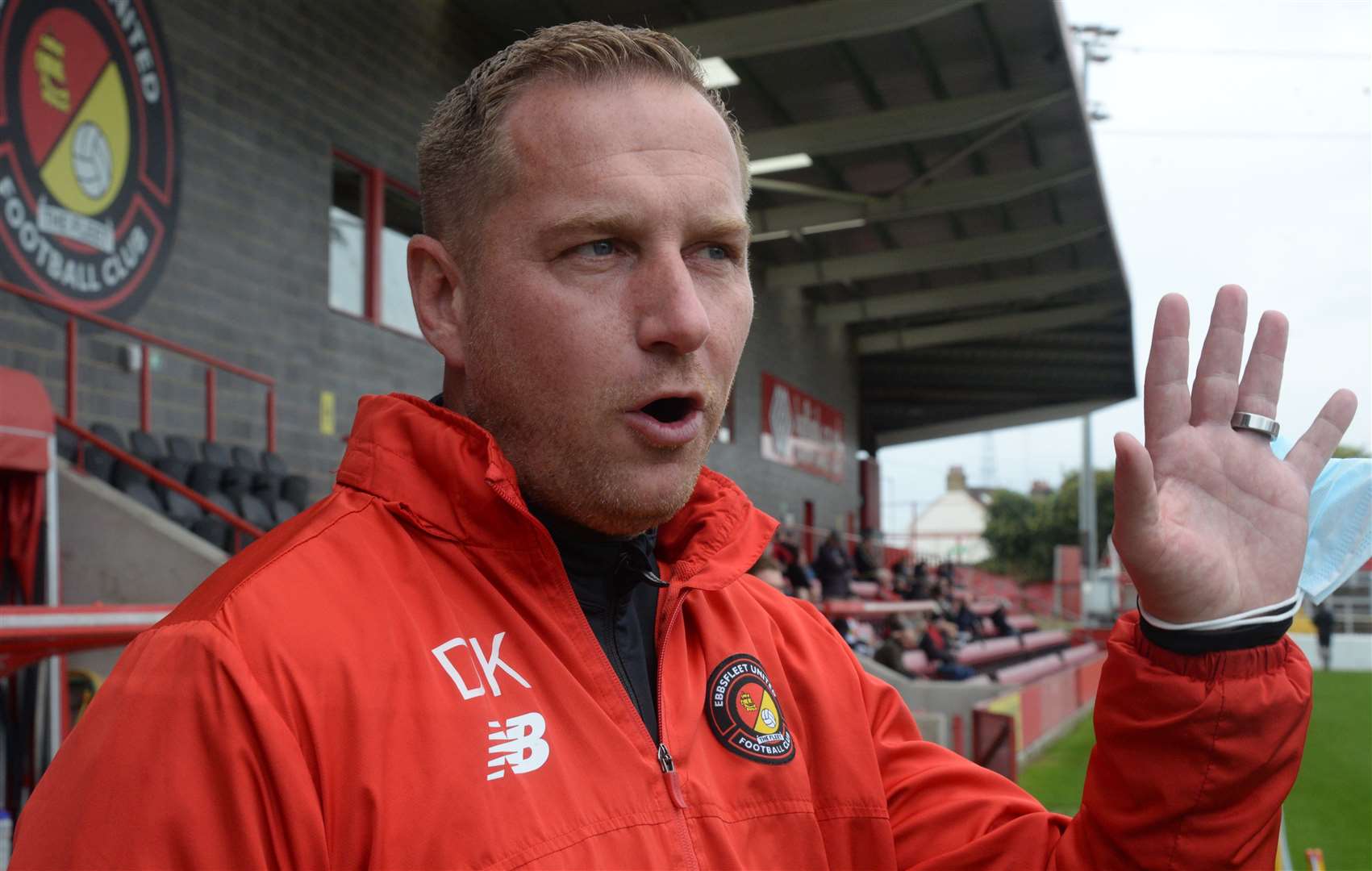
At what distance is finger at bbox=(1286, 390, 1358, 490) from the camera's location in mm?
1291

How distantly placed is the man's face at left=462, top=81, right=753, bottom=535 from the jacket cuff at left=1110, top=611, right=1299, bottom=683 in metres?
0.53

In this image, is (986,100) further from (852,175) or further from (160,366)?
(160,366)

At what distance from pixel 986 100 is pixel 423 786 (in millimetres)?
12923

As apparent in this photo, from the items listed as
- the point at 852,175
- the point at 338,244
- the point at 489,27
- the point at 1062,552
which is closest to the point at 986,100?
the point at 852,175

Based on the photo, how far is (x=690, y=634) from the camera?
4.99ft

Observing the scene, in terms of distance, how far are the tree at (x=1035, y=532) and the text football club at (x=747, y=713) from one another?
53468 millimetres

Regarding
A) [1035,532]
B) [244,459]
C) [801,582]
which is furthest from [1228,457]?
[1035,532]

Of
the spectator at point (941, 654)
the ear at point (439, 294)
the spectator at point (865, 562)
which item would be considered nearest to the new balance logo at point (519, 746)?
the ear at point (439, 294)

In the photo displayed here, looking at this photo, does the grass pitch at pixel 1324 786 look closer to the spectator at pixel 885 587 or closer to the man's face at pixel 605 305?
the spectator at pixel 885 587

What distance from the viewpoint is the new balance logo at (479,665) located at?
121 centimetres

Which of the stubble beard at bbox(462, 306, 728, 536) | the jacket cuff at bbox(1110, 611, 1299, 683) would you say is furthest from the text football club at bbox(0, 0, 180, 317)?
the jacket cuff at bbox(1110, 611, 1299, 683)

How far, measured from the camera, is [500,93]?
1.42m

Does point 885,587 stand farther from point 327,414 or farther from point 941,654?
point 327,414

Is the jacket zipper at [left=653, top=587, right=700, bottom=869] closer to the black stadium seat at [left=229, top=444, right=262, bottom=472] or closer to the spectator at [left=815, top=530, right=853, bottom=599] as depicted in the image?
the black stadium seat at [left=229, top=444, right=262, bottom=472]
